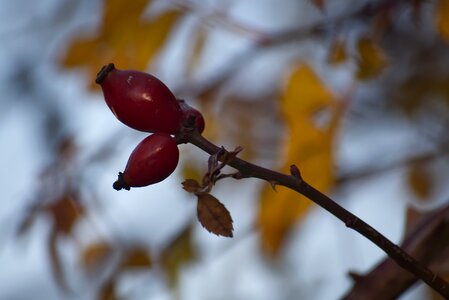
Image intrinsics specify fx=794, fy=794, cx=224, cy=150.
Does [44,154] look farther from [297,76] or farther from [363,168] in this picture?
[297,76]

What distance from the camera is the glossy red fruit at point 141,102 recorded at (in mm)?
520

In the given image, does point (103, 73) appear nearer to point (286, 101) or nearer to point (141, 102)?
point (141, 102)

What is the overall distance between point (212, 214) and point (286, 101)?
0.55 meters

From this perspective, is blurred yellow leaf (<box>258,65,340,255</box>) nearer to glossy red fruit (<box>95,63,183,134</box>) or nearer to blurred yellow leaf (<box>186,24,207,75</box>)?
blurred yellow leaf (<box>186,24,207,75</box>)

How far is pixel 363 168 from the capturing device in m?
1.60

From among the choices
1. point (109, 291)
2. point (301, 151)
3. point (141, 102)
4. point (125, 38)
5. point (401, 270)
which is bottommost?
point (401, 270)

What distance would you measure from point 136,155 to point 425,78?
116 centimetres

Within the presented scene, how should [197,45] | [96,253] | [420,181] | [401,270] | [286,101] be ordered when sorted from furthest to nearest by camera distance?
[96,253], [420,181], [197,45], [286,101], [401,270]

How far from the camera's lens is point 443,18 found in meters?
0.90

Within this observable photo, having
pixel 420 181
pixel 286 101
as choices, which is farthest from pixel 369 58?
pixel 420 181

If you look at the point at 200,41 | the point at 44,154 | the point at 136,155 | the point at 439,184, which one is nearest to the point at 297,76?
the point at 200,41

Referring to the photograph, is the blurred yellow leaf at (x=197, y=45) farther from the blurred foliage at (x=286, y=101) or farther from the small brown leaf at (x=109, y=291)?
the small brown leaf at (x=109, y=291)

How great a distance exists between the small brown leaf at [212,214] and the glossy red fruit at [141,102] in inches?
2.1

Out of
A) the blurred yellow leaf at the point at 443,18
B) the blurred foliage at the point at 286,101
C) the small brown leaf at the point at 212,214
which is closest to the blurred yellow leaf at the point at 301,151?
the blurred foliage at the point at 286,101
